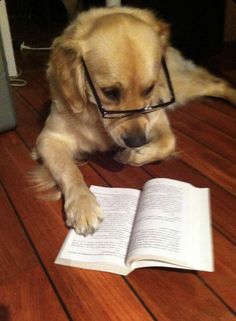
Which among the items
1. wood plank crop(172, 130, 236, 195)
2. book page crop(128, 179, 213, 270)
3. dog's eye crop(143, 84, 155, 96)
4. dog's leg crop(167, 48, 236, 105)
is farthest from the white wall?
book page crop(128, 179, 213, 270)

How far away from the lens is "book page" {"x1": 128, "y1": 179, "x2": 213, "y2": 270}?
1.06 metres

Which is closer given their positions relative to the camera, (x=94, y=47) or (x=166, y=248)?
(x=166, y=248)

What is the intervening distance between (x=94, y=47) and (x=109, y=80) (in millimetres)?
142

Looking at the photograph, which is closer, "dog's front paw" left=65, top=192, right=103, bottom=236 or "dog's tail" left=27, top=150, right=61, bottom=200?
"dog's front paw" left=65, top=192, right=103, bottom=236

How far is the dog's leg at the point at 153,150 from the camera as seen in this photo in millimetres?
1592

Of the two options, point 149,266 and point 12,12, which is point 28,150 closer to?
point 149,266

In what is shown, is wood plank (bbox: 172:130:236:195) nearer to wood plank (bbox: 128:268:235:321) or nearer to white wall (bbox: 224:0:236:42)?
wood plank (bbox: 128:268:235:321)

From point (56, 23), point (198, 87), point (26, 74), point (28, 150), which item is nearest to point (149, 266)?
point (28, 150)

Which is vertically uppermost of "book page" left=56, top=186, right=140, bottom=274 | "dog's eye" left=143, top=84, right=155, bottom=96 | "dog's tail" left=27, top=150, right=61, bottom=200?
"dog's eye" left=143, top=84, right=155, bottom=96

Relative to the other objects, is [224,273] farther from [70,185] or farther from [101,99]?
[101,99]

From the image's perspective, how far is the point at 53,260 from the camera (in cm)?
116

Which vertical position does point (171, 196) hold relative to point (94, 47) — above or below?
below

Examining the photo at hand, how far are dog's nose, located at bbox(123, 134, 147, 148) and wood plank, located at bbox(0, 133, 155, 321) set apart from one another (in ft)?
1.16

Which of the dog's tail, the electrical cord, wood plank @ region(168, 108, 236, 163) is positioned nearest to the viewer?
the dog's tail
